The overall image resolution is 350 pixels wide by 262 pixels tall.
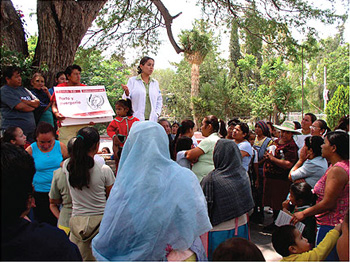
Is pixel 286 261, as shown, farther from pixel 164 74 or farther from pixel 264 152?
pixel 164 74

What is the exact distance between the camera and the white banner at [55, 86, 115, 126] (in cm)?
420

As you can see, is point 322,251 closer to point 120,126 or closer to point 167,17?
point 120,126

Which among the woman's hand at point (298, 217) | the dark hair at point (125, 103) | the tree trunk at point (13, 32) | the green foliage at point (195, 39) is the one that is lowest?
the woman's hand at point (298, 217)

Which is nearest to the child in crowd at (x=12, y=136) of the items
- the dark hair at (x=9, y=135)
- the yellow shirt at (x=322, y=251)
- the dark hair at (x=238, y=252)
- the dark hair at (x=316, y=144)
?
the dark hair at (x=9, y=135)

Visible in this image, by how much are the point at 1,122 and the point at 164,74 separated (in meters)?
75.9

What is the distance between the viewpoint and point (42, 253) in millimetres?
1287

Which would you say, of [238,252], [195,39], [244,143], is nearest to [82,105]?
[244,143]

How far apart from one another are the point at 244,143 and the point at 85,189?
270 centimetres

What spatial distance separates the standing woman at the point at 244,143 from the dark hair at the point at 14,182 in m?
3.60

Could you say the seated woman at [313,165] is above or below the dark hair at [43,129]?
below

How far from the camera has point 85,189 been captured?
269 centimetres

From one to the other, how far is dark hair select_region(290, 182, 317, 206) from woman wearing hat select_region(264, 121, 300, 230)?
4.24ft

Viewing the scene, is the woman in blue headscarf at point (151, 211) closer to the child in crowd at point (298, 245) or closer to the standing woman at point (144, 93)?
the child in crowd at point (298, 245)

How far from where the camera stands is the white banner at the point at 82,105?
420 cm
